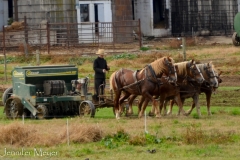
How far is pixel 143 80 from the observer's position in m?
Answer: 22.8

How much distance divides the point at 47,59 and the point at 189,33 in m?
16.4

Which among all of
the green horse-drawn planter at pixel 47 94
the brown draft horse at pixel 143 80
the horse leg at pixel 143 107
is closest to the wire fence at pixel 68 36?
the green horse-drawn planter at pixel 47 94

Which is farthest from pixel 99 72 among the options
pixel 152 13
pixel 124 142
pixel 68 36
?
pixel 152 13

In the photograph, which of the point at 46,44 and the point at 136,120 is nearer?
the point at 136,120

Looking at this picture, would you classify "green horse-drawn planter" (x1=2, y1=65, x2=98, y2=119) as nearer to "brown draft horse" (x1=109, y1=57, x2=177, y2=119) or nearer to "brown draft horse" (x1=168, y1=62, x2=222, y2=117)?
"brown draft horse" (x1=109, y1=57, x2=177, y2=119)

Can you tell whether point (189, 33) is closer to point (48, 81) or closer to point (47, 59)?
point (47, 59)

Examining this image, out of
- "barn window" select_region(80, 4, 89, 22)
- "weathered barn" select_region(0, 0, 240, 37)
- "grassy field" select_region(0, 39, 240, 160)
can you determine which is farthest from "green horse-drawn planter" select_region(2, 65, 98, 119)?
"barn window" select_region(80, 4, 89, 22)

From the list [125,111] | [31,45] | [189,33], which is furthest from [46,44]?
[125,111]

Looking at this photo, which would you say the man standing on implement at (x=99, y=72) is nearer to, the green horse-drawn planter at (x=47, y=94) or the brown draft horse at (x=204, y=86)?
the green horse-drawn planter at (x=47, y=94)

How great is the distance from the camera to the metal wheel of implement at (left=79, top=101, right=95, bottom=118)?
22.5m

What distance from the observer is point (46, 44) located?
45562 mm

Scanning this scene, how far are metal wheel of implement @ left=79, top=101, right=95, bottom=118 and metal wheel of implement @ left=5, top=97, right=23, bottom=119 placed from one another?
1656 mm

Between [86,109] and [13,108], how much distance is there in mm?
2077

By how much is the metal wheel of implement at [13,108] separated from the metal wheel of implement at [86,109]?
1656 mm
